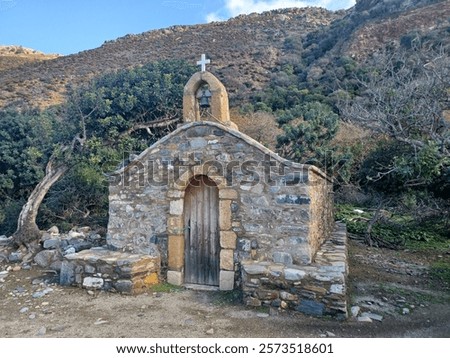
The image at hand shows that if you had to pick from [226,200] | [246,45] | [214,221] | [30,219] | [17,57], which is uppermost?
[246,45]

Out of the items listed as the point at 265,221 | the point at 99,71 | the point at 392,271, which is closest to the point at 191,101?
the point at 265,221

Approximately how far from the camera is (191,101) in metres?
7.27

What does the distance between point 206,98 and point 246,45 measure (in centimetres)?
2863

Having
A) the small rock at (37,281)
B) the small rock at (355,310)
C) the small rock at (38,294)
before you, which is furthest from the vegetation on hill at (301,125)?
the small rock at (38,294)

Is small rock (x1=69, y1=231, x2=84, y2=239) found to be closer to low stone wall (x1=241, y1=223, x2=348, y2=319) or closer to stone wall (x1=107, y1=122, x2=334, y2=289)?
stone wall (x1=107, y1=122, x2=334, y2=289)

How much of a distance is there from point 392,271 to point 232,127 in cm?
478

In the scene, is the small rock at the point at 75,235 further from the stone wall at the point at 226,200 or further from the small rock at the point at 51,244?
the stone wall at the point at 226,200

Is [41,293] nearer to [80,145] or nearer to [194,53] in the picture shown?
[80,145]

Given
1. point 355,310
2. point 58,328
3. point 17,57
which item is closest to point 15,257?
point 58,328

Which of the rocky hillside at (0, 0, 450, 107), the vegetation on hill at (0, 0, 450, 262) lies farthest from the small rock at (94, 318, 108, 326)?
the rocky hillside at (0, 0, 450, 107)

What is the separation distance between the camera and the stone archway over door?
22.1 feet

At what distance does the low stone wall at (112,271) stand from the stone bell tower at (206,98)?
9.63 ft

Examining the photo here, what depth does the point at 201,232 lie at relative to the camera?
22.4ft
